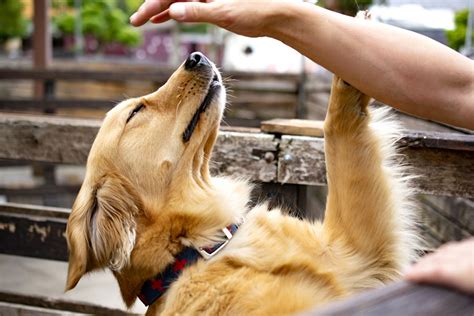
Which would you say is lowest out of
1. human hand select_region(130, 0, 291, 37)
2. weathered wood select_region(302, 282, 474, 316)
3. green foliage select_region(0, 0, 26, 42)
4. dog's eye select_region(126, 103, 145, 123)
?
green foliage select_region(0, 0, 26, 42)

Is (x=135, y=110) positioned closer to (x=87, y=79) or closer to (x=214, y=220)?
(x=214, y=220)

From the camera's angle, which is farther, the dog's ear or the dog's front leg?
the dog's front leg

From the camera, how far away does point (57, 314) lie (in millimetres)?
3943

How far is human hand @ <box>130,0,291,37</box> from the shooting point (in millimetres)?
2322

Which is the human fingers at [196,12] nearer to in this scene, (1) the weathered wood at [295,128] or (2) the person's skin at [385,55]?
(2) the person's skin at [385,55]

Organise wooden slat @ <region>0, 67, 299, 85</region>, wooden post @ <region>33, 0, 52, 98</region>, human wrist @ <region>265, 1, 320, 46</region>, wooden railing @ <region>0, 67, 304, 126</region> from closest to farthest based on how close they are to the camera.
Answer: human wrist @ <region>265, 1, 320, 46</region> < wooden slat @ <region>0, 67, 299, 85</region> < wooden railing @ <region>0, 67, 304, 126</region> < wooden post @ <region>33, 0, 52, 98</region>

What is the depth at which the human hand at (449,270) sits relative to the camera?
114 cm

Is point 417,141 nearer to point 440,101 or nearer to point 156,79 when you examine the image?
point 440,101

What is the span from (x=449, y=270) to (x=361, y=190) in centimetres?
175

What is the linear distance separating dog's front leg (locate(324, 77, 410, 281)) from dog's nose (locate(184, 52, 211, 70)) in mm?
698

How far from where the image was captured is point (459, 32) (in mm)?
11461

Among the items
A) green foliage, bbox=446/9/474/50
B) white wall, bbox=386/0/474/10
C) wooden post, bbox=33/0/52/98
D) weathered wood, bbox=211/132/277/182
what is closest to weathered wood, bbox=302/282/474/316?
weathered wood, bbox=211/132/277/182

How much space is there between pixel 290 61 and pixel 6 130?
63.0ft

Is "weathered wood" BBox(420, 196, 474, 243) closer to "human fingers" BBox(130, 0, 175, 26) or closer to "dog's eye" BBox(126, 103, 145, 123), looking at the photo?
"dog's eye" BBox(126, 103, 145, 123)
